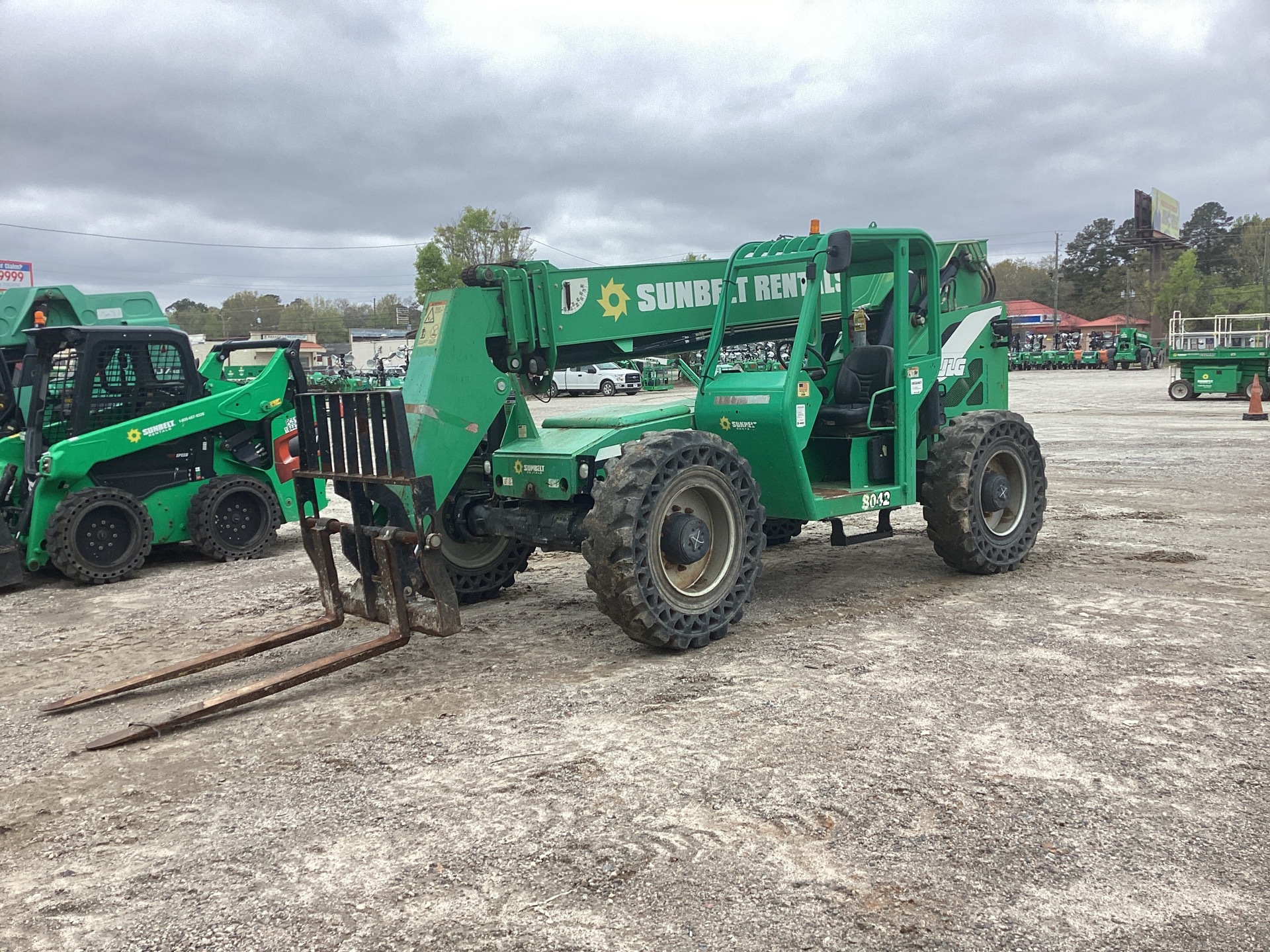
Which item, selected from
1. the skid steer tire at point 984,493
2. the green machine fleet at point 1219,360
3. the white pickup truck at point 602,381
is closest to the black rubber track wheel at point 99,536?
the skid steer tire at point 984,493

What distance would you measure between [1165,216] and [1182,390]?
6771 cm

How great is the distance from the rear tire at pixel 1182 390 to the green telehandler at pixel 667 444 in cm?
2355

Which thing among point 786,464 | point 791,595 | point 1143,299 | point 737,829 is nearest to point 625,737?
point 737,829

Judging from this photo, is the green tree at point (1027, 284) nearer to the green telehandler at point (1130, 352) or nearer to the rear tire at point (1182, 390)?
the green telehandler at point (1130, 352)

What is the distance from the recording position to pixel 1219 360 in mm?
27578

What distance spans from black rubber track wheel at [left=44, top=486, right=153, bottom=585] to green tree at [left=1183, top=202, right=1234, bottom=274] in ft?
349

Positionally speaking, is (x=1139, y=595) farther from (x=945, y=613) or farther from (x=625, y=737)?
(x=625, y=737)

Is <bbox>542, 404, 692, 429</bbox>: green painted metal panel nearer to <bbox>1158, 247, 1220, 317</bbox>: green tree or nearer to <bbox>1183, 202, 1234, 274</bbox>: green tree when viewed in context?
<bbox>1158, 247, 1220, 317</bbox>: green tree

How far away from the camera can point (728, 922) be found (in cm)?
312

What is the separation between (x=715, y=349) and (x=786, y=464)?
38.0 inches

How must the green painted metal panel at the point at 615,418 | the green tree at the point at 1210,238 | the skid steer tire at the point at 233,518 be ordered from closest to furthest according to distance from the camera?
the green painted metal panel at the point at 615,418 → the skid steer tire at the point at 233,518 → the green tree at the point at 1210,238

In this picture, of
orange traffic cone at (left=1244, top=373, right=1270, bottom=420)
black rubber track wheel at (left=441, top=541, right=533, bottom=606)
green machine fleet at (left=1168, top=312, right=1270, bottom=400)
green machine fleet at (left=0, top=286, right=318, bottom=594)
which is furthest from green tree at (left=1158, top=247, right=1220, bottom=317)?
black rubber track wheel at (left=441, top=541, right=533, bottom=606)

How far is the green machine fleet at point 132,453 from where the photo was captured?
877cm

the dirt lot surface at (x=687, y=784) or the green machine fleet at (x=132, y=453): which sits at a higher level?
the green machine fleet at (x=132, y=453)
